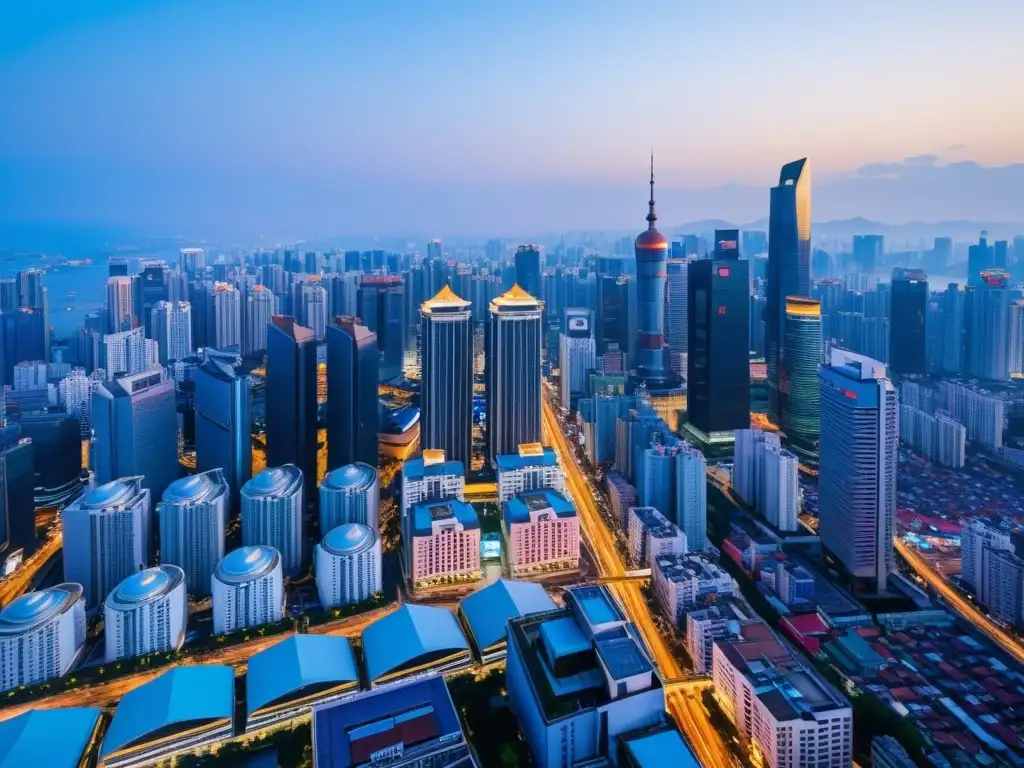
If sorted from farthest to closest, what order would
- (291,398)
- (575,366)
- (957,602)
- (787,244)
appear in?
(575,366)
(787,244)
(291,398)
(957,602)

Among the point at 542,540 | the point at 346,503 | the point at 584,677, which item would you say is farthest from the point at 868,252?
the point at 584,677

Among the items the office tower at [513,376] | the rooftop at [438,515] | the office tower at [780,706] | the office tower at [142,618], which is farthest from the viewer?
the office tower at [513,376]

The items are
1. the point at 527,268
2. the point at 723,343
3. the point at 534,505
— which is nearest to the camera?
the point at 534,505

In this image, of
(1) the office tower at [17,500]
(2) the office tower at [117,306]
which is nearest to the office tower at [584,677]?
(1) the office tower at [17,500]

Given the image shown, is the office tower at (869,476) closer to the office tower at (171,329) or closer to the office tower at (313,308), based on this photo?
the office tower at (313,308)

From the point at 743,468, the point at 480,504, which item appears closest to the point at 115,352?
the point at 480,504

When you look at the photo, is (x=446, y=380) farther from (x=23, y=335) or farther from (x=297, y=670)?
(x=23, y=335)
